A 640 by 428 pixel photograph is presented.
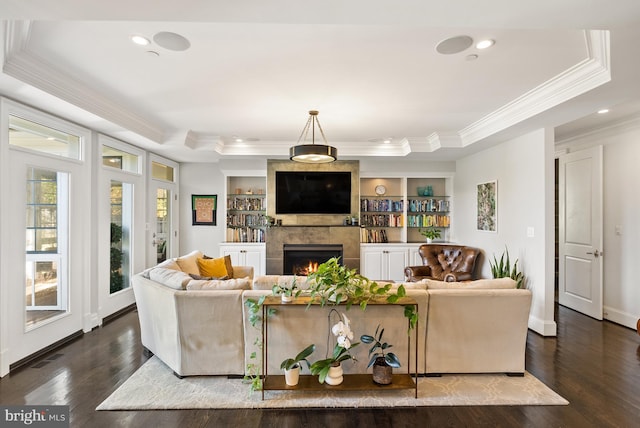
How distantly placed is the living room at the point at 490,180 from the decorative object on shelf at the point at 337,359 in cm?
238

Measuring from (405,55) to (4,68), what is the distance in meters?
3.02

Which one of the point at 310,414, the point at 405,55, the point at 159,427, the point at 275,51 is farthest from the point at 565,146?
the point at 159,427

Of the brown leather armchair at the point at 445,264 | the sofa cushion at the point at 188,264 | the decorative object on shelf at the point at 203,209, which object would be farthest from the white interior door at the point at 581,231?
the decorative object on shelf at the point at 203,209

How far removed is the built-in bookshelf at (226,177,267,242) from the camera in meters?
6.41

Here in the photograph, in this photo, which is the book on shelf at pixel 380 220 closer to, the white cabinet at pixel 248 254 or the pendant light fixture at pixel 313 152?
the white cabinet at pixel 248 254

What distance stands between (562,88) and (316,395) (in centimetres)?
346

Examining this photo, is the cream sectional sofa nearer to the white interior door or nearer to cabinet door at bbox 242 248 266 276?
the white interior door

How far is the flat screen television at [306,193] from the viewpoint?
244 inches

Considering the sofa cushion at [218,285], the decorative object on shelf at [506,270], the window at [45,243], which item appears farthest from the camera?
the decorative object on shelf at [506,270]

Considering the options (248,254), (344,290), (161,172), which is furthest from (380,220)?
(161,172)

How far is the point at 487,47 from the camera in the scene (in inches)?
94.0

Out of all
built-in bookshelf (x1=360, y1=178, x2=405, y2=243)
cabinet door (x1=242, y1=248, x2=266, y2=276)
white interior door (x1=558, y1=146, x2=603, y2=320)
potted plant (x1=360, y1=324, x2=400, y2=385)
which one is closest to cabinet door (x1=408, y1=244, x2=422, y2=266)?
built-in bookshelf (x1=360, y1=178, x2=405, y2=243)

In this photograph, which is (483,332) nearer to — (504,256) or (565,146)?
(504,256)

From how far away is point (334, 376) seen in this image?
248 centimetres
